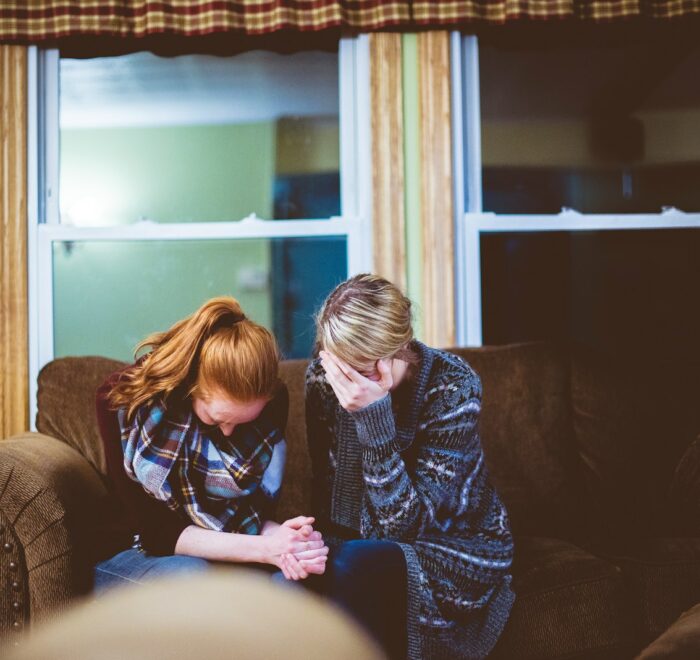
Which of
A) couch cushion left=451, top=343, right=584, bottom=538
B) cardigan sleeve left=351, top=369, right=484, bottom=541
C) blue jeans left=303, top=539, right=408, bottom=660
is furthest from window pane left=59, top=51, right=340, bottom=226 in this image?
Result: blue jeans left=303, top=539, right=408, bottom=660

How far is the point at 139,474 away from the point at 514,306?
1823 mm

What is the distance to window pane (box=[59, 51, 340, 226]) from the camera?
2898mm

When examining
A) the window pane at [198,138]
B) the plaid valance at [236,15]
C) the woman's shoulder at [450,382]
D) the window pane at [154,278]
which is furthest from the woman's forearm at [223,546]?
the plaid valance at [236,15]

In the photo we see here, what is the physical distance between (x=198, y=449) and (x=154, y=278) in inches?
55.6

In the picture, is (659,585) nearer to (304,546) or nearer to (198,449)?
(304,546)

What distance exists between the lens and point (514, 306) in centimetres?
297

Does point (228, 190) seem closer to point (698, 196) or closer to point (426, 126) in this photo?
point (426, 126)

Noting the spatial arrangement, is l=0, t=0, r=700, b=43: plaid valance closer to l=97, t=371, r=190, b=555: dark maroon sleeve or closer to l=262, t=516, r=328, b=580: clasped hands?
l=97, t=371, r=190, b=555: dark maroon sleeve

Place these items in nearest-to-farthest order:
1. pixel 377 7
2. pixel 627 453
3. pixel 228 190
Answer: pixel 627 453 → pixel 377 7 → pixel 228 190

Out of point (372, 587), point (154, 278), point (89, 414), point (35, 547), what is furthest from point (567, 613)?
point (154, 278)

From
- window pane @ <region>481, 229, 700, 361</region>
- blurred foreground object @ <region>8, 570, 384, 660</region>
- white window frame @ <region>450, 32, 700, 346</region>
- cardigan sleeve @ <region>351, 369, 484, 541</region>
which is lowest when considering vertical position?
blurred foreground object @ <region>8, 570, 384, 660</region>

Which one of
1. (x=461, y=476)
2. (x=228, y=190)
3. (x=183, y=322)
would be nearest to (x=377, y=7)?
(x=228, y=190)

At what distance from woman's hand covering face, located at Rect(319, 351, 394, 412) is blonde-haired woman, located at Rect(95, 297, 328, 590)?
0.41 ft

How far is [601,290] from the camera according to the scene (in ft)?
9.84
